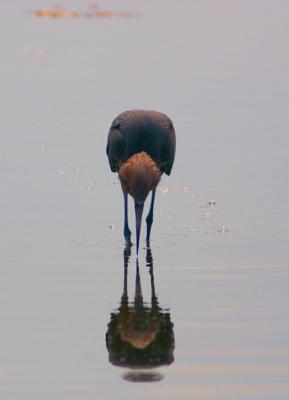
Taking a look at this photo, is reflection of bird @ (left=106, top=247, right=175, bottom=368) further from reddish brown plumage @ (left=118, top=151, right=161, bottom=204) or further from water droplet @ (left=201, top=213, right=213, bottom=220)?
water droplet @ (left=201, top=213, right=213, bottom=220)

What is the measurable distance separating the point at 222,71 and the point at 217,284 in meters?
12.7

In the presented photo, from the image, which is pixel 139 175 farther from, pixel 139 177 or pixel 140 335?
pixel 140 335

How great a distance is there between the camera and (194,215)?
1210cm

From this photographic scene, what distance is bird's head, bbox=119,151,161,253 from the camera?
11242 millimetres

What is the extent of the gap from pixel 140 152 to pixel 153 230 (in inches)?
26.9

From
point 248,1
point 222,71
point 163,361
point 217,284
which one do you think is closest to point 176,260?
point 217,284

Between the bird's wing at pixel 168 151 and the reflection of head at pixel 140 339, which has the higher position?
the bird's wing at pixel 168 151

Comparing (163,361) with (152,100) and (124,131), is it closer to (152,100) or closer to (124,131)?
(124,131)

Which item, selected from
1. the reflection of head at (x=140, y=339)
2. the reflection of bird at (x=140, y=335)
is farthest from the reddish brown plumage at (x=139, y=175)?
the reflection of head at (x=140, y=339)

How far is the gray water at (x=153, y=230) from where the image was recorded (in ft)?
26.2

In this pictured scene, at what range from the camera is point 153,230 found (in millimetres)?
11688

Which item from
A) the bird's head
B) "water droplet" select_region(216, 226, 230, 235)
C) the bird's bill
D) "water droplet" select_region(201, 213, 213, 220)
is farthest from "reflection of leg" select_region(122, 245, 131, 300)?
"water droplet" select_region(201, 213, 213, 220)

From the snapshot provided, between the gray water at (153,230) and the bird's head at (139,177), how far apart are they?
36 cm

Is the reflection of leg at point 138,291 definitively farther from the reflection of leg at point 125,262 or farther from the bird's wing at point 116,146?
the bird's wing at point 116,146
